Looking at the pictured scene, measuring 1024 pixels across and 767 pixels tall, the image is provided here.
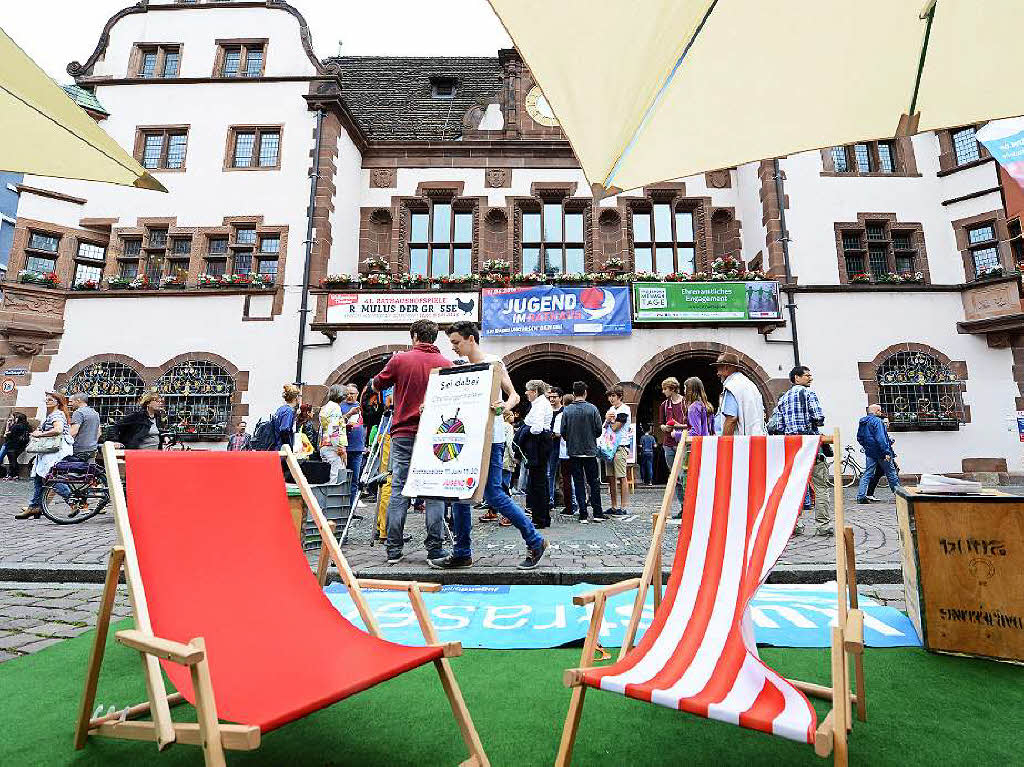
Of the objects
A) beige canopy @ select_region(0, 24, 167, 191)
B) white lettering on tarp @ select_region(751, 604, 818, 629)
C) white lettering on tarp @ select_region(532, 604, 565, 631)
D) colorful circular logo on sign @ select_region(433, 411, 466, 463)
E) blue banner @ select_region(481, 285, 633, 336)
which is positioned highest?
blue banner @ select_region(481, 285, 633, 336)

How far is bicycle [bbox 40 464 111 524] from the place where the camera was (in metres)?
7.20

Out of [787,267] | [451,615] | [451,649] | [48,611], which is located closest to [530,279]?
[787,267]

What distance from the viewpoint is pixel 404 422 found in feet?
15.7

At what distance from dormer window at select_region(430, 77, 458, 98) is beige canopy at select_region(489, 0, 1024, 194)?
16594mm

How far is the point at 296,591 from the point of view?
2.22m

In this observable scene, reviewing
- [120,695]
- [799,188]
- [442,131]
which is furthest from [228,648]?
[442,131]

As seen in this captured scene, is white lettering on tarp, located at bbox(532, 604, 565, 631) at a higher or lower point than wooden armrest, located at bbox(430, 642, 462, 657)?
lower

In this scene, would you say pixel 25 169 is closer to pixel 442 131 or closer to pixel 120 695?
pixel 120 695

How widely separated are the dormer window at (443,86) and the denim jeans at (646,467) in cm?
1264

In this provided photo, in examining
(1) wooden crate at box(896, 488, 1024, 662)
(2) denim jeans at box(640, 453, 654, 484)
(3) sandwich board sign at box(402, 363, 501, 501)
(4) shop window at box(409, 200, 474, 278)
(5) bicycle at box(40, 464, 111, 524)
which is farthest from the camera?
(4) shop window at box(409, 200, 474, 278)

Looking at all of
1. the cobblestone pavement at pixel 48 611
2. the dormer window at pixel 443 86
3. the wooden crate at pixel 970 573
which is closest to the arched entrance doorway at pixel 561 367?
the cobblestone pavement at pixel 48 611

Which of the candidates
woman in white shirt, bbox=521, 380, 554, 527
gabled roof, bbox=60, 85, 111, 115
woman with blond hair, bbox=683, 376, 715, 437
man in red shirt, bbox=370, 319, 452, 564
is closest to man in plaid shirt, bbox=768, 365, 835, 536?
woman with blond hair, bbox=683, 376, 715, 437

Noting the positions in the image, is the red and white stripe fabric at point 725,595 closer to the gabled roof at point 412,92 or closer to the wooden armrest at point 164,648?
the wooden armrest at point 164,648

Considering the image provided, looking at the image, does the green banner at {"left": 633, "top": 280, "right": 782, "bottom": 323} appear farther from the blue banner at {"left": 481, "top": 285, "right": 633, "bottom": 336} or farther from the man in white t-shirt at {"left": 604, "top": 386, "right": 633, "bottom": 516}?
the man in white t-shirt at {"left": 604, "top": 386, "right": 633, "bottom": 516}
